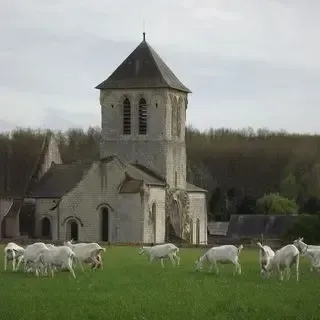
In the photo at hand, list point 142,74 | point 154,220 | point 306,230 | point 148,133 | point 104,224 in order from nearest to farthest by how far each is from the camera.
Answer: point 306,230 < point 104,224 < point 154,220 < point 148,133 < point 142,74

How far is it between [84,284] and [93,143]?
330 ft

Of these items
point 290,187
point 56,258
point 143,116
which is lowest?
point 56,258

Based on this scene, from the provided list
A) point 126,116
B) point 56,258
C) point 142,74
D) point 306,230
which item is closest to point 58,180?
point 126,116

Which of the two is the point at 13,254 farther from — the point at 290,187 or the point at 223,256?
the point at 290,187

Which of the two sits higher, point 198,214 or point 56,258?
point 198,214

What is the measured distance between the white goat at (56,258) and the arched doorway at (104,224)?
35.9 meters

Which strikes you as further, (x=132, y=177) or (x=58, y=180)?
(x=58, y=180)

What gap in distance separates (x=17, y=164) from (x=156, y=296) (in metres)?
76.3

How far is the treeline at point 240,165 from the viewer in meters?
105

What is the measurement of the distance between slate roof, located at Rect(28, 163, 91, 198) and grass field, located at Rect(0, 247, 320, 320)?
38.2 m

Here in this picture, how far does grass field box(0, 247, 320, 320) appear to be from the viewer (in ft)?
55.8

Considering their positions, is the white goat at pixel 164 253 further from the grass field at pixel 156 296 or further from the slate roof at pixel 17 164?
the slate roof at pixel 17 164

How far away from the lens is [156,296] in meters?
19.8

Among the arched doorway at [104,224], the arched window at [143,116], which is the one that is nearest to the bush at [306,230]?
the arched doorway at [104,224]
